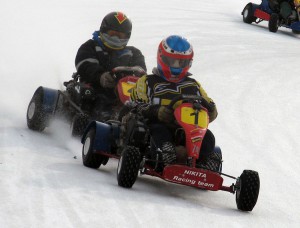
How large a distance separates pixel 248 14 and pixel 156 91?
669 inches

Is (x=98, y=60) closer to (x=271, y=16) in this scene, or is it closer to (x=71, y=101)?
(x=71, y=101)

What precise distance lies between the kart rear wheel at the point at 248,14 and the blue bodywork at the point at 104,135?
16904 mm

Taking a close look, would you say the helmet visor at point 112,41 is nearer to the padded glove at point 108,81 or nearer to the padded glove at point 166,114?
the padded glove at point 108,81

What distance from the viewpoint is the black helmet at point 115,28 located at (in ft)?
39.9

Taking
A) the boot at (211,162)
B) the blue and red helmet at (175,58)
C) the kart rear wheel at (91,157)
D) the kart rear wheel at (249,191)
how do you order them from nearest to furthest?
the kart rear wheel at (249,191) → the boot at (211,162) → the kart rear wheel at (91,157) → the blue and red helmet at (175,58)

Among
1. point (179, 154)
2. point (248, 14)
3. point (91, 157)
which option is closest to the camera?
point (179, 154)

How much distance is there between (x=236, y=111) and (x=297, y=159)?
2.82 meters

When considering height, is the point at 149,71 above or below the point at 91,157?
below

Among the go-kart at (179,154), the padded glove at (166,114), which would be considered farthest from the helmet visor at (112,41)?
the padded glove at (166,114)

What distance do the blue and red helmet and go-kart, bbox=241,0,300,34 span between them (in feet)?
50.4

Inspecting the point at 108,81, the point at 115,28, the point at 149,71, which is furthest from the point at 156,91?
the point at 149,71

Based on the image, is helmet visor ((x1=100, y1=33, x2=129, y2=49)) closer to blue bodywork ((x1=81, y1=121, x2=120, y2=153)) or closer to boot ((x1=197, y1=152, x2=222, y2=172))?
blue bodywork ((x1=81, y1=121, x2=120, y2=153))

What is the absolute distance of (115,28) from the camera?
12.2 meters

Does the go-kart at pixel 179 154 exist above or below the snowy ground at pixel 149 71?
above
